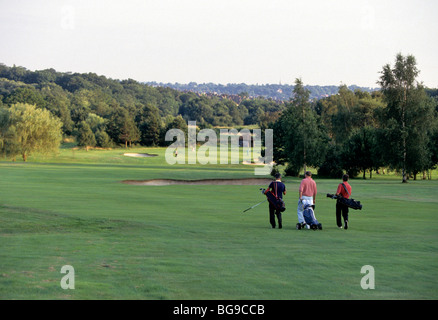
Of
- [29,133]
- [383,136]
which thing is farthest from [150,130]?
[383,136]

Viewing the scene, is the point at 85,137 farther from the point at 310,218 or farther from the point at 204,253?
the point at 204,253

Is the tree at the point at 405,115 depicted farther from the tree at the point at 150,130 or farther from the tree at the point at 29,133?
the tree at the point at 150,130

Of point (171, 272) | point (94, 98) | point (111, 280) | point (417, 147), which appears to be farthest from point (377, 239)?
point (94, 98)

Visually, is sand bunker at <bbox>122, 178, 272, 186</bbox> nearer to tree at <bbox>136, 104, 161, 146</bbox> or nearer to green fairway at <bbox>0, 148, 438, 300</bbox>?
green fairway at <bbox>0, 148, 438, 300</bbox>

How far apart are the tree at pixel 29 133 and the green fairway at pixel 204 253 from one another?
6134cm

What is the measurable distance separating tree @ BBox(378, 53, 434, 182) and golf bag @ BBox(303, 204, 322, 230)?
45.8 metres

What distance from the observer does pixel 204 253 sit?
48.1ft

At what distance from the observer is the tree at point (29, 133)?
85.2 metres

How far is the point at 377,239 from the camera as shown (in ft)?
58.6

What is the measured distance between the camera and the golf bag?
796 inches

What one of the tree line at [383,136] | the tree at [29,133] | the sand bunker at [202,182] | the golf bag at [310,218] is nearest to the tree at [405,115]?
the tree line at [383,136]

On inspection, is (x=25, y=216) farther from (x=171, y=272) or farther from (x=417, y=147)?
(x=417, y=147)

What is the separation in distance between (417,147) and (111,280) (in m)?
57.9

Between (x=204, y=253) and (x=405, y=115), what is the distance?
5502cm
